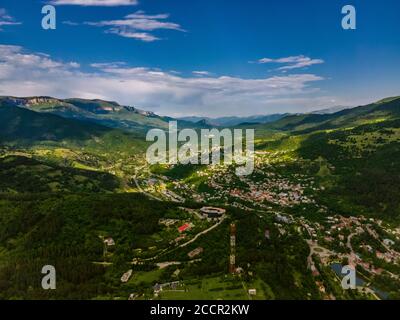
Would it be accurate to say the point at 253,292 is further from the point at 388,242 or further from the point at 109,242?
the point at 388,242

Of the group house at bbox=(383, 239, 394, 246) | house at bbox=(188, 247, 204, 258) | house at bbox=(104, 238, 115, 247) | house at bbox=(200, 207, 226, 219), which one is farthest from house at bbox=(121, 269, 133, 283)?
house at bbox=(383, 239, 394, 246)

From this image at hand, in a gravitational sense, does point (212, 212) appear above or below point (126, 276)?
above

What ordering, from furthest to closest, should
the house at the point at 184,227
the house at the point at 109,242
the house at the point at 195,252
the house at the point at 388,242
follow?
the house at the point at 388,242
the house at the point at 184,227
the house at the point at 109,242
the house at the point at 195,252

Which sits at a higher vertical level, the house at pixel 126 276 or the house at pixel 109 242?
the house at pixel 109 242

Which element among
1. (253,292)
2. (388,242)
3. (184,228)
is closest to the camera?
(253,292)

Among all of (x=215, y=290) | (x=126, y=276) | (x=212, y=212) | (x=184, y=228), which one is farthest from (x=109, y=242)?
(x=215, y=290)

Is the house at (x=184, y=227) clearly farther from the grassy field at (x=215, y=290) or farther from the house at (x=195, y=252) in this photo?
the grassy field at (x=215, y=290)

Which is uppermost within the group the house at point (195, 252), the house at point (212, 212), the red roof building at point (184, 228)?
the house at point (212, 212)

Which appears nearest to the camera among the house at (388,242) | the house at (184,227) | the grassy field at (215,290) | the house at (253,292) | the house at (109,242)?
the grassy field at (215,290)

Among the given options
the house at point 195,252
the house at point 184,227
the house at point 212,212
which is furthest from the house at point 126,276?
the house at point 212,212

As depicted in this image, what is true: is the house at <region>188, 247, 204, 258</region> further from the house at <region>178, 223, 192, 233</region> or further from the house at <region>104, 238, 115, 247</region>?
the house at <region>104, 238, 115, 247</region>
